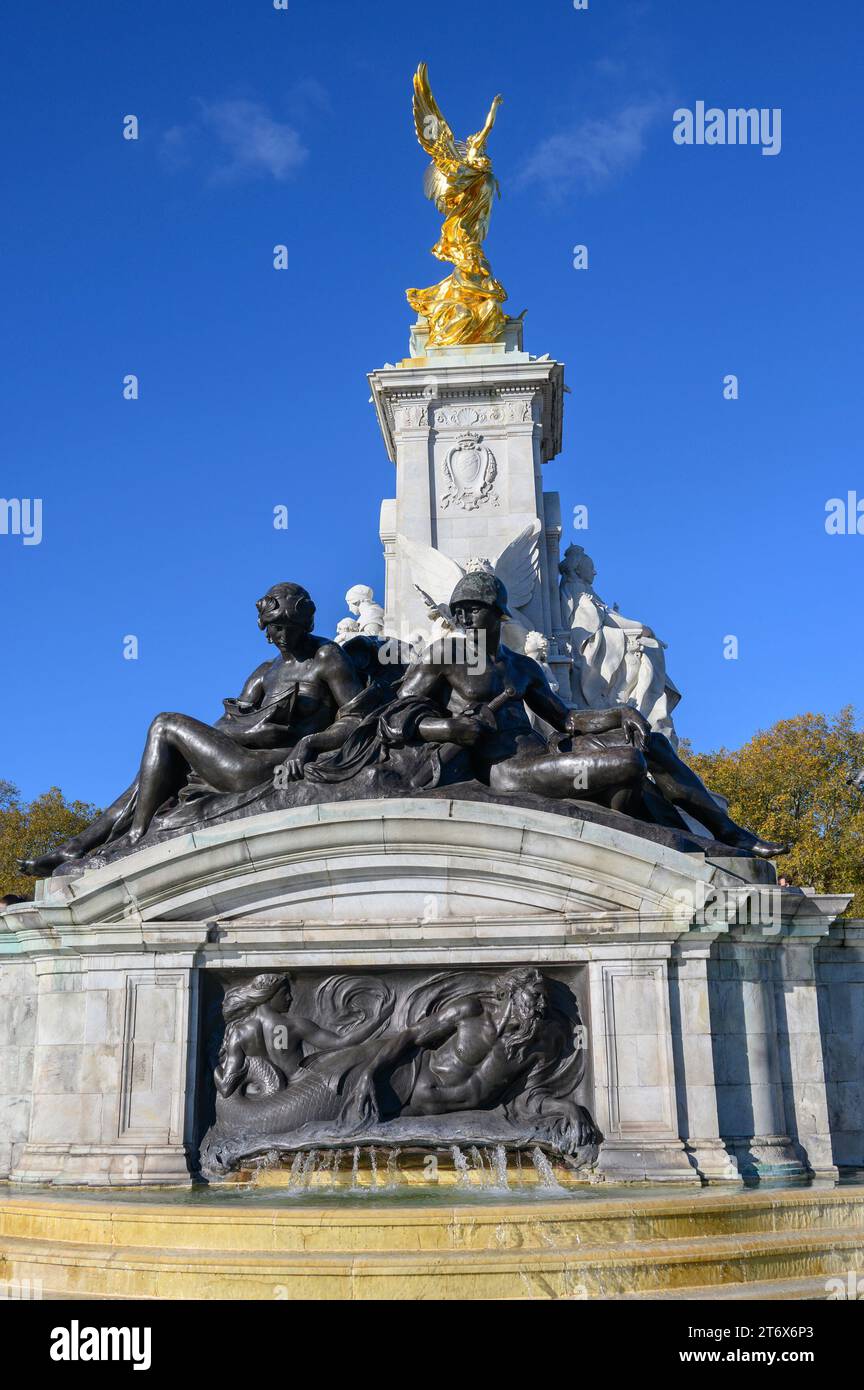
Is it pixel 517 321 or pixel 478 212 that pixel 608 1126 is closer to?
pixel 517 321

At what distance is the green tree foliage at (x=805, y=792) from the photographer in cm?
3284

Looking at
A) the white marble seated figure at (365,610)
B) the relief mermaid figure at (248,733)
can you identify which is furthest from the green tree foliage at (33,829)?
the relief mermaid figure at (248,733)

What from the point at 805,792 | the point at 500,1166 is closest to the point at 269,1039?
the point at 500,1166

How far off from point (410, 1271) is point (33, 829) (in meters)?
33.3

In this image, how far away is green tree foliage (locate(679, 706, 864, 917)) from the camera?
32844mm

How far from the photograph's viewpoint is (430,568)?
2339 centimetres

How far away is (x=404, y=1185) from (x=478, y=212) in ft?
75.8

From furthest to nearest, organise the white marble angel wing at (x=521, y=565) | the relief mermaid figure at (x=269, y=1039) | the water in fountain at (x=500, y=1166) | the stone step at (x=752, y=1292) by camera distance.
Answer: the white marble angel wing at (x=521, y=565) → the relief mermaid figure at (x=269, y=1039) → the water in fountain at (x=500, y=1166) → the stone step at (x=752, y=1292)

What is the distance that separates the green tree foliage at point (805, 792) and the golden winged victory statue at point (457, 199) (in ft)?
44.8

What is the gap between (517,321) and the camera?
86.2ft

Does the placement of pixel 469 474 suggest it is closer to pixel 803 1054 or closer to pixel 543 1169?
pixel 803 1054

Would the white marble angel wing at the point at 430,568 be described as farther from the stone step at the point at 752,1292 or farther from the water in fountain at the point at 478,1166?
the stone step at the point at 752,1292

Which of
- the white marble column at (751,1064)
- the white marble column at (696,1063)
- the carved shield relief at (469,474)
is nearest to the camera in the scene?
the white marble column at (696,1063)
